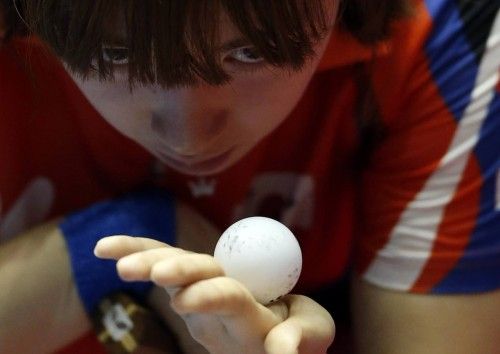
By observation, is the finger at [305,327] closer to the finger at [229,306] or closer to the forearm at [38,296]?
the finger at [229,306]

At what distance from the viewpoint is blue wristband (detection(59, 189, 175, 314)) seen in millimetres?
712

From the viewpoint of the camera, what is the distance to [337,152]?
0.78 meters

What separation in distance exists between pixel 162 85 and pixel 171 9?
7 centimetres

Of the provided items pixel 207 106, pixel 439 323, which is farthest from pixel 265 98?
→ pixel 439 323

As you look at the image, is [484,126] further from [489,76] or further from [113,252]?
[113,252]

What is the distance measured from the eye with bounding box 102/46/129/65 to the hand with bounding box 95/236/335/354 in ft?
0.35

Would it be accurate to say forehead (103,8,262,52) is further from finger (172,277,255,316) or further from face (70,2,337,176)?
finger (172,277,255,316)

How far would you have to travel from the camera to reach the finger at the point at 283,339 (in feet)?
1.51

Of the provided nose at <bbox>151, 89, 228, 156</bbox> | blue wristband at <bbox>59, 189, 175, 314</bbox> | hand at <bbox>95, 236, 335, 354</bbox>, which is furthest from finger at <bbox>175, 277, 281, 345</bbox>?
blue wristband at <bbox>59, 189, 175, 314</bbox>

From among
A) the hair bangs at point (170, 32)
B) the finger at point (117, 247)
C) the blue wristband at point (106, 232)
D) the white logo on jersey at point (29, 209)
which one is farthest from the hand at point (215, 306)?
the white logo on jersey at point (29, 209)

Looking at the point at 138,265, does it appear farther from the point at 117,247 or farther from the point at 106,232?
the point at 106,232

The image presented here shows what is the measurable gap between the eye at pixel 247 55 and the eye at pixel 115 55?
0.21 ft

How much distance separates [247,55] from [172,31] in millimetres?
65

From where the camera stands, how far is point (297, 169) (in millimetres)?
785
